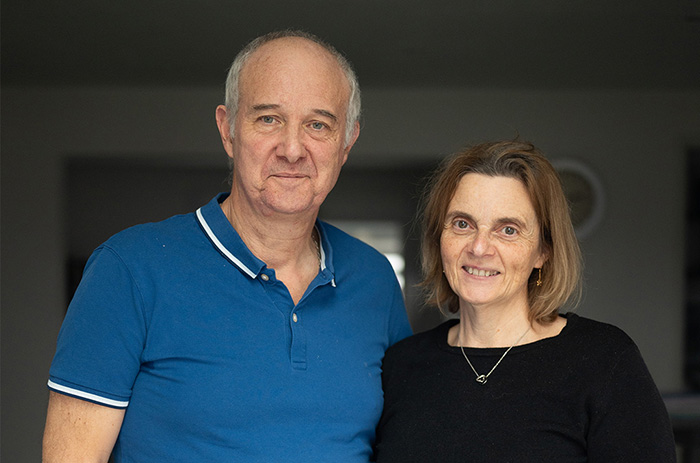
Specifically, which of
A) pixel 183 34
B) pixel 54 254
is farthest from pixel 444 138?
pixel 54 254

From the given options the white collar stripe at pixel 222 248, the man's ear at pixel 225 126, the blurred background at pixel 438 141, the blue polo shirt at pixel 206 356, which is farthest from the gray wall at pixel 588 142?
the blue polo shirt at pixel 206 356

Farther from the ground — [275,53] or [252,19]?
[252,19]

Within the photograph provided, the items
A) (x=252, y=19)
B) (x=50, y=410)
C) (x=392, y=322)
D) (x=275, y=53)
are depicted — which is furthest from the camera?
(x=252, y=19)

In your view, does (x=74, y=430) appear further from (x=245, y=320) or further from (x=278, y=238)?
(x=278, y=238)

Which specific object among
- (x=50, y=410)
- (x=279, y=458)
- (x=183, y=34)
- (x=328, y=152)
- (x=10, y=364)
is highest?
(x=183, y=34)

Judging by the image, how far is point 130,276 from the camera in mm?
1393

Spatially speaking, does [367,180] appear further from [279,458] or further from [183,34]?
[279,458]

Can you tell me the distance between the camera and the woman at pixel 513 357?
4.41 ft

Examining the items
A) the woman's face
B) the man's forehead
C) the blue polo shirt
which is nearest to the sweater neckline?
the woman's face

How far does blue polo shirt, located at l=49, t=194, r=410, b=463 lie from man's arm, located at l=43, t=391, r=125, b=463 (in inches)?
1.1

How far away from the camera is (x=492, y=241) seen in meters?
1.50

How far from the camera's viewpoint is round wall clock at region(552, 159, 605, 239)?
186 inches

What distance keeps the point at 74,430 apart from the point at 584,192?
4.06m

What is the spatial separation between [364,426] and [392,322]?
1.11ft
